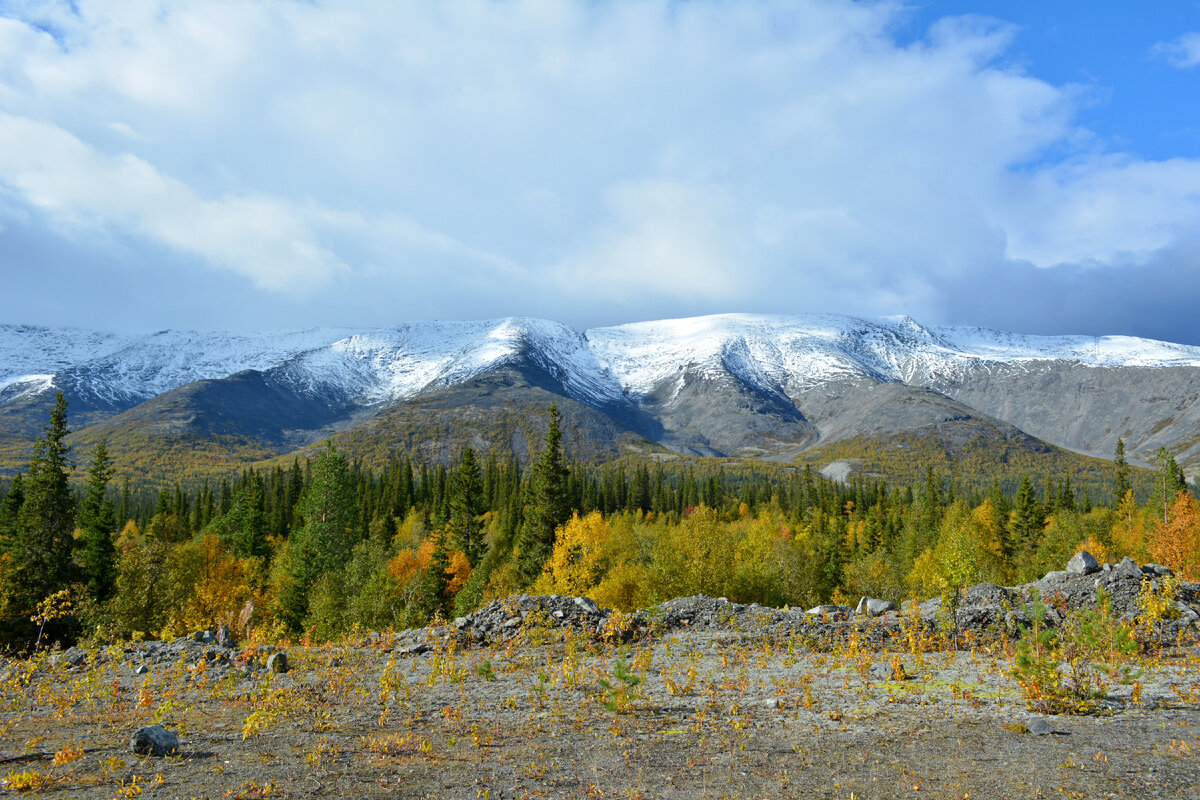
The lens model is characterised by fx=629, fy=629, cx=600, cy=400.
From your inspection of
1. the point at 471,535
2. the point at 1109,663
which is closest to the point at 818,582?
the point at 471,535

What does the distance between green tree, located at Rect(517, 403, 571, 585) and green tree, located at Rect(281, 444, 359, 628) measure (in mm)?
15215

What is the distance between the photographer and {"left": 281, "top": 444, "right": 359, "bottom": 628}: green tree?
45438 millimetres

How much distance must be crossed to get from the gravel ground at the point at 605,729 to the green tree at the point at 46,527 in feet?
78.8

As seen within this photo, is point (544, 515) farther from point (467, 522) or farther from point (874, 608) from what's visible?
point (874, 608)

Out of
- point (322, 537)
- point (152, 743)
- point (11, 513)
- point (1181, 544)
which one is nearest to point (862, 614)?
point (152, 743)

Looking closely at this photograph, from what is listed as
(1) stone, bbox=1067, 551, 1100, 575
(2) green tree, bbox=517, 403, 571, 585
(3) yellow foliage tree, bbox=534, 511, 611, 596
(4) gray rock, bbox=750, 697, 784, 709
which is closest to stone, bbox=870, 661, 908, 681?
(4) gray rock, bbox=750, 697, 784, 709

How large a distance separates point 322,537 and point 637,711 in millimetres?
44551

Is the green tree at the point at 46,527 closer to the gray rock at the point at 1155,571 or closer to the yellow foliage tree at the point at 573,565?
the yellow foliage tree at the point at 573,565

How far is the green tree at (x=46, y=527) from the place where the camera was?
35469 mm

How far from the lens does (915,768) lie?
9.01m

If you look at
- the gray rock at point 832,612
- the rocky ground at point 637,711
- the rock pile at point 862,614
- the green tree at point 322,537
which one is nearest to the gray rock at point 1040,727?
the rocky ground at point 637,711

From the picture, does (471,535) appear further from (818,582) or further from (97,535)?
(818,582)

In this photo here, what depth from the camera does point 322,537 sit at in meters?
50.5

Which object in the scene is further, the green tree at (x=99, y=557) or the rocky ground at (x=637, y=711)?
the green tree at (x=99, y=557)
